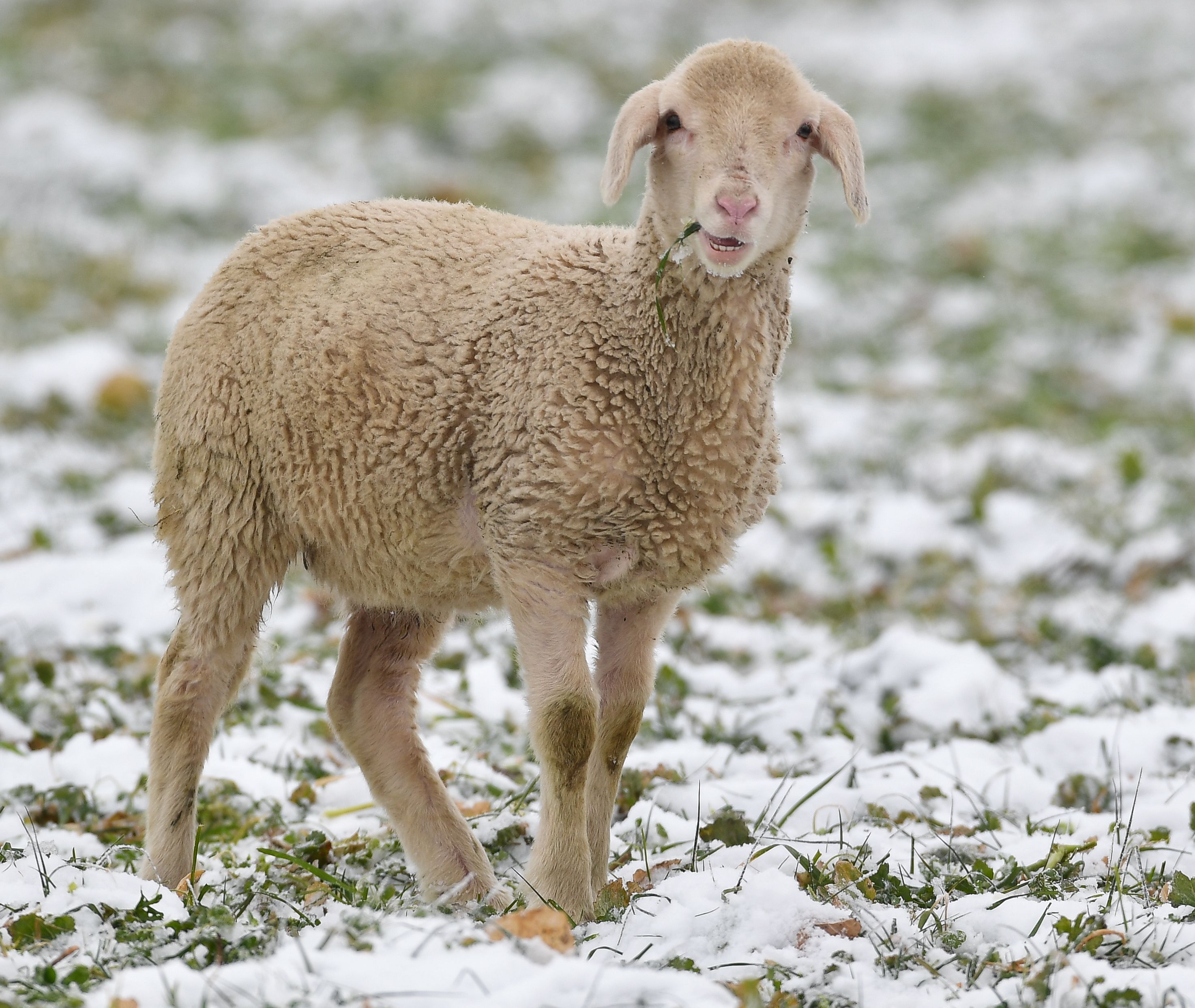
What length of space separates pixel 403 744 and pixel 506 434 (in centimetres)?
102

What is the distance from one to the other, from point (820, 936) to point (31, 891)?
171 cm

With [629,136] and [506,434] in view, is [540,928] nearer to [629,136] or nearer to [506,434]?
[506,434]

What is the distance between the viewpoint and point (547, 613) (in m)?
3.18

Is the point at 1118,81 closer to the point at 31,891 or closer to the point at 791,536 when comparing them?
the point at 791,536

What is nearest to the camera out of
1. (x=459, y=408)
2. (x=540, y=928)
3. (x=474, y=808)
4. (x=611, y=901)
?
→ (x=540, y=928)

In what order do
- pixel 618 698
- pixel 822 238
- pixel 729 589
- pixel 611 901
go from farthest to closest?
pixel 822 238
pixel 729 589
pixel 618 698
pixel 611 901

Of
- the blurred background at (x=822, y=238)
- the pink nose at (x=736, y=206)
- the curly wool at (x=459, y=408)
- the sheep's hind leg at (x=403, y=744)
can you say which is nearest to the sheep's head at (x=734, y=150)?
the pink nose at (x=736, y=206)

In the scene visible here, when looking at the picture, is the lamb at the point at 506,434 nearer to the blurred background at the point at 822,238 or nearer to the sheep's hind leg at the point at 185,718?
the sheep's hind leg at the point at 185,718

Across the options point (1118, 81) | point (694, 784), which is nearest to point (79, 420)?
point (694, 784)

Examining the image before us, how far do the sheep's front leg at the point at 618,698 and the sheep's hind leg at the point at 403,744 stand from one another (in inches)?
11.5

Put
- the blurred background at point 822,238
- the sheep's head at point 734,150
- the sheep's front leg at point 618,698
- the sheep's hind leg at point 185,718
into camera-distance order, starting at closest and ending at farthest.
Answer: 1. the sheep's head at point 734,150
2. the sheep's front leg at point 618,698
3. the sheep's hind leg at point 185,718
4. the blurred background at point 822,238

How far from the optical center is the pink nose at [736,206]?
9.55ft

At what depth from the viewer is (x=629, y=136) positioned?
124 inches

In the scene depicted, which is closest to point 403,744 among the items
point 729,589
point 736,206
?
point 736,206
